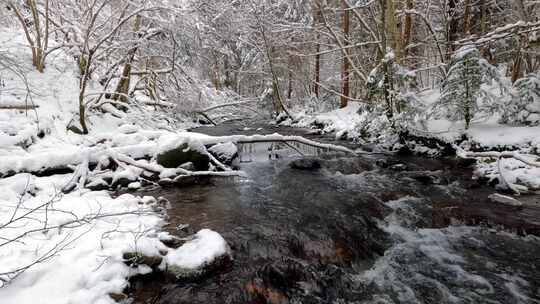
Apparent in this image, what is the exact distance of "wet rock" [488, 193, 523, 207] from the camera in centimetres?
505

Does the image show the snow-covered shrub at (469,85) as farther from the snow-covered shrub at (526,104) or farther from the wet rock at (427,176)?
the wet rock at (427,176)

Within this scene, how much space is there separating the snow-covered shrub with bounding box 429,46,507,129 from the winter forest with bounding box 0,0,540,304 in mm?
48

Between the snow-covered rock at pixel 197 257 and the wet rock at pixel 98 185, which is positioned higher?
the wet rock at pixel 98 185

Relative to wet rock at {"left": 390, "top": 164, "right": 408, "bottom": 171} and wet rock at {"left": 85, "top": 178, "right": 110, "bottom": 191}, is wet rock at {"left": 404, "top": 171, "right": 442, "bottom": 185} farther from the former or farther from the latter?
wet rock at {"left": 85, "top": 178, "right": 110, "bottom": 191}

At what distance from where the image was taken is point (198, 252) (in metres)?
3.18

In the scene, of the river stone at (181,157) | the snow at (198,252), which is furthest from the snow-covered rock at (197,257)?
the river stone at (181,157)

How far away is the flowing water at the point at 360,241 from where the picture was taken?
3053mm

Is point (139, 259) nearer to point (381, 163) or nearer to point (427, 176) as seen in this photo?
point (427, 176)

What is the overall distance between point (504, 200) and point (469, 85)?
406 centimetres

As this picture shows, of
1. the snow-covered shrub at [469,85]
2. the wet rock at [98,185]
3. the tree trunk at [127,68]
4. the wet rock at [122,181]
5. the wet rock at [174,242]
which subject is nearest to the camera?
the wet rock at [174,242]

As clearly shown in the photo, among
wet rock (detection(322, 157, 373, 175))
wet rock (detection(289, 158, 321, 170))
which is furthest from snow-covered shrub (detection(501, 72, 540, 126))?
wet rock (detection(289, 158, 321, 170))

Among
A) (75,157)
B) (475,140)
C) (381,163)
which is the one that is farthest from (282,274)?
(475,140)

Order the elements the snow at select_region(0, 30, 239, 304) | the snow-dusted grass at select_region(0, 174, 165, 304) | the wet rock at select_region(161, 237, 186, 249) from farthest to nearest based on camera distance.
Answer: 1. the wet rock at select_region(161, 237, 186, 249)
2. the snow at select_region(0, 30, 239, 304)
3. the snow-dusted grass at select_region(0, 174, 165, 304)

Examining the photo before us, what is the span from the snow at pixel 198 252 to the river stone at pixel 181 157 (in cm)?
318
